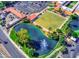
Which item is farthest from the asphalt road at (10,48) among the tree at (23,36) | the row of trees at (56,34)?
the row of trees at (56,34)

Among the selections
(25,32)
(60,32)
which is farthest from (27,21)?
(60,32)

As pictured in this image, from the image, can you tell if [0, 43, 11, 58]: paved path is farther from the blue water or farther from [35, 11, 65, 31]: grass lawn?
[35, 11, 65, 31]: grass lawn

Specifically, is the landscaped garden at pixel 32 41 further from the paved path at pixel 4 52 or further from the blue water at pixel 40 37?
the paved path at pixel 4 52

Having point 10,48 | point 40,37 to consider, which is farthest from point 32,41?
point 10,48

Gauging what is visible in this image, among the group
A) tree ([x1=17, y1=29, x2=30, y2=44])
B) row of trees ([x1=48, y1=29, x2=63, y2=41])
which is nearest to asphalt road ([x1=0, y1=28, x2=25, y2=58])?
tree ([x1=17, y1=29, x2=30, y2=44])

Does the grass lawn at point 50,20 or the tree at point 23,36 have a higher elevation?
the grass lawn at point 50,20

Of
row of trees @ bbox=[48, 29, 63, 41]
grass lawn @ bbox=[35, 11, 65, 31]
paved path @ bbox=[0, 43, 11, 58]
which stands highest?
grass lawn @ bbox=[35, 11, 65, 31]

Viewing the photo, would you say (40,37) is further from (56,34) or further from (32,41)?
(56,34)

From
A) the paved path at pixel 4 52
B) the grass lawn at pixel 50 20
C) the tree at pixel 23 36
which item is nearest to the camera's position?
the paved path at pixel 4 52

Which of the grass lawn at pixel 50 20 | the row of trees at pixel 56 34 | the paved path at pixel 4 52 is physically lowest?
the paved path at pixel 4 52
